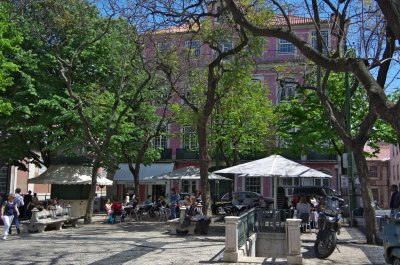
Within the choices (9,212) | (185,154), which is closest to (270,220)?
(9,212)

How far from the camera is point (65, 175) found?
86.0ft

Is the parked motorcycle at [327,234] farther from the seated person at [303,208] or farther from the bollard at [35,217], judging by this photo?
the bollard at [35,217]

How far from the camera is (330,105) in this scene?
1684cm

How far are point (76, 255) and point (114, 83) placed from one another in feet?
57.9

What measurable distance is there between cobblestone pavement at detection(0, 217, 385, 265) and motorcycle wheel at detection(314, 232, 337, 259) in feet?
0.62

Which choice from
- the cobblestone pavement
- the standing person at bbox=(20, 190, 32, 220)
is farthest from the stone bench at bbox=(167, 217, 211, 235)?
the standing person at bbox=(20, 190, 32, 220)

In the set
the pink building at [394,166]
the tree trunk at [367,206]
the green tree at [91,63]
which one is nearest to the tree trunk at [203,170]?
the green tree at [91,63]

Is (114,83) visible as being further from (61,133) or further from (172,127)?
(172,127)

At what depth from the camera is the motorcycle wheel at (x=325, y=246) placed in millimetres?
12047

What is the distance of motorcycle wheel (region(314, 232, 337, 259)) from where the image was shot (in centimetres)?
1205

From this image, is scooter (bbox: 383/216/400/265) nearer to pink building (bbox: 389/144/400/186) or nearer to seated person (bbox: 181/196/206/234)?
seated person (bbox: 181/196/206/234)

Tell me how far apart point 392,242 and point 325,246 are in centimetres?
294

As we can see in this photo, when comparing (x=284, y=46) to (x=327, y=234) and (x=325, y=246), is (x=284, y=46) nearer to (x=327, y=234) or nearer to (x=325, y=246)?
(x=327, y=234)

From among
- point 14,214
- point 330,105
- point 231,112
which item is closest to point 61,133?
point 14,214
